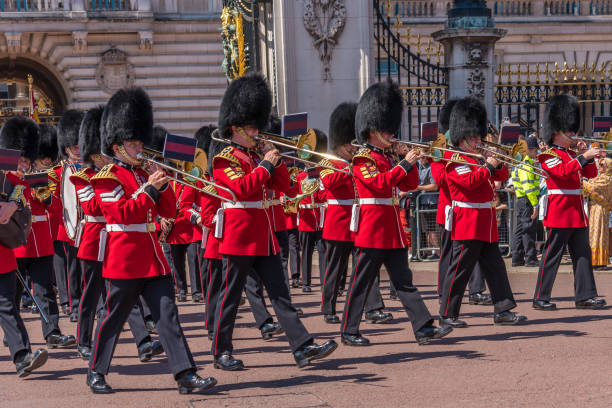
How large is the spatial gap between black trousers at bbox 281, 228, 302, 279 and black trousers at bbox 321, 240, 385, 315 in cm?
182

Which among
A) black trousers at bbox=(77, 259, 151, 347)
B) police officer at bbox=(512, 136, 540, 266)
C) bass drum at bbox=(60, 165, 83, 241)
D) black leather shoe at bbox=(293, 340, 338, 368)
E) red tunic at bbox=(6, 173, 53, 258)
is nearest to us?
black leather shoe at bbox=(293, 340, 338, 368)

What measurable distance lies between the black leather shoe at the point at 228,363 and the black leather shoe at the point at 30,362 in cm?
95

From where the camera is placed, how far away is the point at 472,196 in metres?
6.50

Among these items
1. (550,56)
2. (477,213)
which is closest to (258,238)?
(477,213)

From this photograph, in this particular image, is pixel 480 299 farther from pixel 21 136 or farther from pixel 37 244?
pixel 21 136

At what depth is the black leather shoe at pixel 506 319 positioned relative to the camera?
6465mm

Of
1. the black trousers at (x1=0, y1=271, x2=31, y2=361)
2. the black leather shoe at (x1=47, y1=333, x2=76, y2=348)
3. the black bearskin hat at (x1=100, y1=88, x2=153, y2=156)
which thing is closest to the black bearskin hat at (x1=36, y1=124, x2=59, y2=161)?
the black leather shoe at (x1=47, y1=333, x2=76, y2=348)

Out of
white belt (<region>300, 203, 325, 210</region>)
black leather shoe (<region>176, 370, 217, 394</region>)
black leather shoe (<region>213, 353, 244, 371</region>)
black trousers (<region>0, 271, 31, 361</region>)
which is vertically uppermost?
white belt (<region>300, 203, 325, 210</region>)

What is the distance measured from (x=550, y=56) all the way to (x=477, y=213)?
1839 cm

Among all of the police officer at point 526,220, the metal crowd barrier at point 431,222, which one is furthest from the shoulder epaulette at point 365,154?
the metal crowd barrier at point 431,222

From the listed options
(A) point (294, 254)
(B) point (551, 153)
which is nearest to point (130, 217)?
(B) point (551, 153)

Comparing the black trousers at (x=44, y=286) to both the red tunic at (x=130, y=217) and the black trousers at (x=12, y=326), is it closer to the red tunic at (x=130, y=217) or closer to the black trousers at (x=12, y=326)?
the black trousers at (x=12, y=326)

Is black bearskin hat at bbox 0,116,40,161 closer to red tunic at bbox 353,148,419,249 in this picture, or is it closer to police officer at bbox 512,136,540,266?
red tunic at bbox 353,148,419,249

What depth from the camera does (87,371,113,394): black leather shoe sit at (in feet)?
16.4
